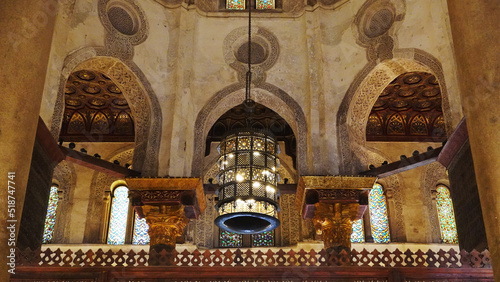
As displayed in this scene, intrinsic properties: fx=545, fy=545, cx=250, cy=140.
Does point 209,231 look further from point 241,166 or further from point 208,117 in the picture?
point 241,166

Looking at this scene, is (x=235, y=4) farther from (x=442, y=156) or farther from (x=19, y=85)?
(x=19, y=85)

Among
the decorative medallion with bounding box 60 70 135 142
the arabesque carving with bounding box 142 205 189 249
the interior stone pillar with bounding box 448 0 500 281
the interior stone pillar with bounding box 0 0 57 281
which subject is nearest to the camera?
the interior stone pillar with bounding box 448 0 500 281

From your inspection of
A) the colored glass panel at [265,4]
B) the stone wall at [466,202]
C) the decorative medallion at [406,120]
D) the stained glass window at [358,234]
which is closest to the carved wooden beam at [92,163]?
the colored glass panel at [265,4]

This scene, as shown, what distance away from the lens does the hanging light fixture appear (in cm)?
657

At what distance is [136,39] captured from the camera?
405 inches

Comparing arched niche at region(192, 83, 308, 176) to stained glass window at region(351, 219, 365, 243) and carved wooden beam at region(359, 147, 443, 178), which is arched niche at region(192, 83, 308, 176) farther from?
stained glass window at region(351, 219, 365, 243)

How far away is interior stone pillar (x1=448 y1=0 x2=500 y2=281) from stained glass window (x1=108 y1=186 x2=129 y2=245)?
9.68 meters

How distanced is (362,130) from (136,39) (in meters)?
4.59

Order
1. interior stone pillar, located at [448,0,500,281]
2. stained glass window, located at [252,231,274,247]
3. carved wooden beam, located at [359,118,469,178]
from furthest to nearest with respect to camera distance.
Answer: stained glass window, located at [252,231,274,247] < carved wooden beam, located at [359,118,469,178] < interior stone pillar, located at [448,0,500,281]

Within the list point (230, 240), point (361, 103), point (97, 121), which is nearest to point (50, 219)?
point (97, 121)

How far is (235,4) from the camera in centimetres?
1170

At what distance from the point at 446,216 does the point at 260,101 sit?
5.59m

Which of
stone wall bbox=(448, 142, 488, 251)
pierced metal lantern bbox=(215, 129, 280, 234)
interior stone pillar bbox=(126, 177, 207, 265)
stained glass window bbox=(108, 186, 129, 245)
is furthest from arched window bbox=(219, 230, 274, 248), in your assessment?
pierced metal lantern bbox=(215, 129, 280, 234)

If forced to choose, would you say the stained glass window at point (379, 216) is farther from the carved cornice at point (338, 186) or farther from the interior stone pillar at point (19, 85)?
the interior stone pillar at point (19, 85)
